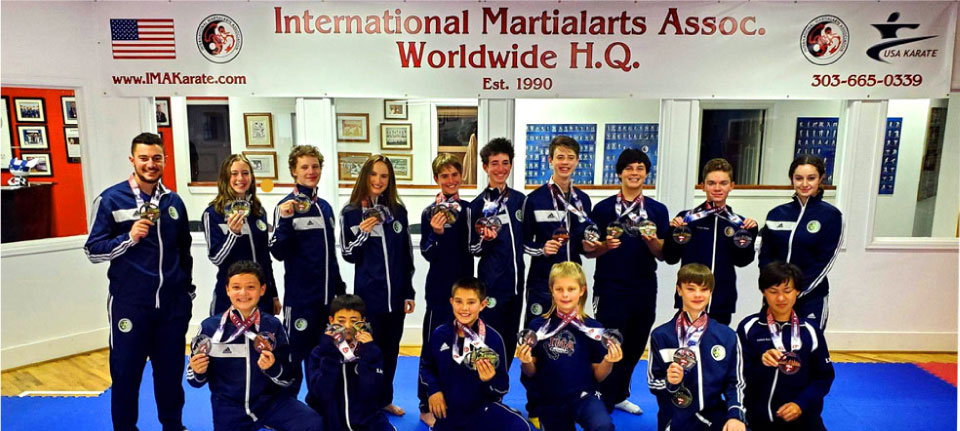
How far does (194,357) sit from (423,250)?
1367 millimetres

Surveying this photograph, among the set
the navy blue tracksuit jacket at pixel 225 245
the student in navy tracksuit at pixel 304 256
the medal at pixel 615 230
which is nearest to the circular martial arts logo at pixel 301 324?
the student in navy tracksuit at pixel 304 256

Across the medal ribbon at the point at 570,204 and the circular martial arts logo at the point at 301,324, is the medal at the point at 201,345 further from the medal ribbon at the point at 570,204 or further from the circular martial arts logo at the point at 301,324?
the medal ribbon at the point at 570,204

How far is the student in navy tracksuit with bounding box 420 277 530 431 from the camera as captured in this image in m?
2.96

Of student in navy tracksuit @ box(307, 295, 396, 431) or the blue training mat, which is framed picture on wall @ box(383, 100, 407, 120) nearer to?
the blue training mat

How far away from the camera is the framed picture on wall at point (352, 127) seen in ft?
16.4

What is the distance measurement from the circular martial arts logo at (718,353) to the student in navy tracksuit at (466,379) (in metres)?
1.03

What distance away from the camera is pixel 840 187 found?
4.75 m

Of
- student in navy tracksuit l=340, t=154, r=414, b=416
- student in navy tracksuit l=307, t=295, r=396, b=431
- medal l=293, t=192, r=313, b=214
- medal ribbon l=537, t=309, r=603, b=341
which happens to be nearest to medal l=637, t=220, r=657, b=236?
medal ribbon l=537, t=309, r=603, b=341

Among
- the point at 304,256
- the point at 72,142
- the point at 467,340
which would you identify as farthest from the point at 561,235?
the point at 72,142

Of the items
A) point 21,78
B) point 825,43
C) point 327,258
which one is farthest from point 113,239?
point 825,43

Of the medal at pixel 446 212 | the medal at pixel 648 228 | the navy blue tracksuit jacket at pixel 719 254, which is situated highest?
the medal at pixel 446 212

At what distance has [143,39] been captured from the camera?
176 inches

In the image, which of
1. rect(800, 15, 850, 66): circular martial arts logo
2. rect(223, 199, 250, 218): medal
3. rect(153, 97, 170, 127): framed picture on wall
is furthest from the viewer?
rect(153, 97, 170, 127): framed picture on wall

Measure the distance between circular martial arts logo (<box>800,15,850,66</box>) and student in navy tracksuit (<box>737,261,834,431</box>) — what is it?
229cm
